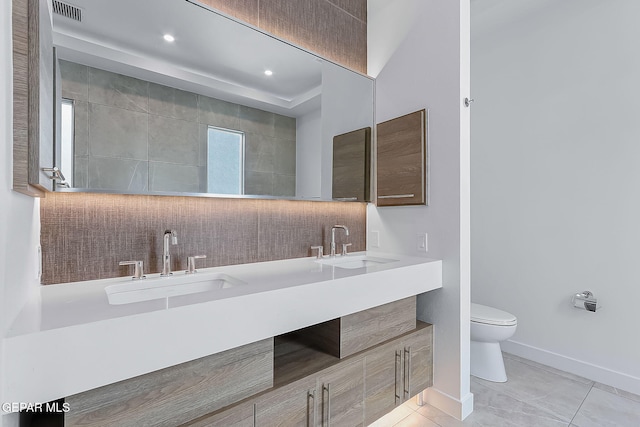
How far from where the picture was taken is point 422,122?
1927 millimetres

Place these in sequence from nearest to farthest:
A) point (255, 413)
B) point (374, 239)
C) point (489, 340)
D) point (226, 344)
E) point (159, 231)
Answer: point (226, 344)
point (255, 413)
point (159, 231)
point (489, 340)
point (374, 239)

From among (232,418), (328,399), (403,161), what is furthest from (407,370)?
(403,161)

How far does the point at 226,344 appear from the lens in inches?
39.3

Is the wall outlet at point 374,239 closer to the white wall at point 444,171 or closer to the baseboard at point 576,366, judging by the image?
the white wall at point 444,171

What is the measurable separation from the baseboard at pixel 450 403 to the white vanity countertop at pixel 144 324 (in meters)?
0.92

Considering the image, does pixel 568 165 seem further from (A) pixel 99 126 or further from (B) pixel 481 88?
(A) pixel 99 126

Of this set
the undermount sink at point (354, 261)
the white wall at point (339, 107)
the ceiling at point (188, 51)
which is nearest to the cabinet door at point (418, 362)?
the undermount sink at point (354, 261)

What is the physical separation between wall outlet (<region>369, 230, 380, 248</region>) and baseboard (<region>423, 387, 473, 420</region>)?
0.96m

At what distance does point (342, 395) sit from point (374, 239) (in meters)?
1.14

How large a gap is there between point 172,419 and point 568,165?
2.84 meters

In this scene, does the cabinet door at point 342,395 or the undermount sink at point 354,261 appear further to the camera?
the undermount sink at point 354,261

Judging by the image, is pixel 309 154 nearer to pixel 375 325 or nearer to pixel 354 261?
pixel 354 261

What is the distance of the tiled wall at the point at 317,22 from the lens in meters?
1.79

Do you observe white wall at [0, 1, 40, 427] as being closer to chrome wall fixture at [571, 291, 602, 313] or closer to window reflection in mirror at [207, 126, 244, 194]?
window reflection in mirror at [207, 126, 244, 194]
